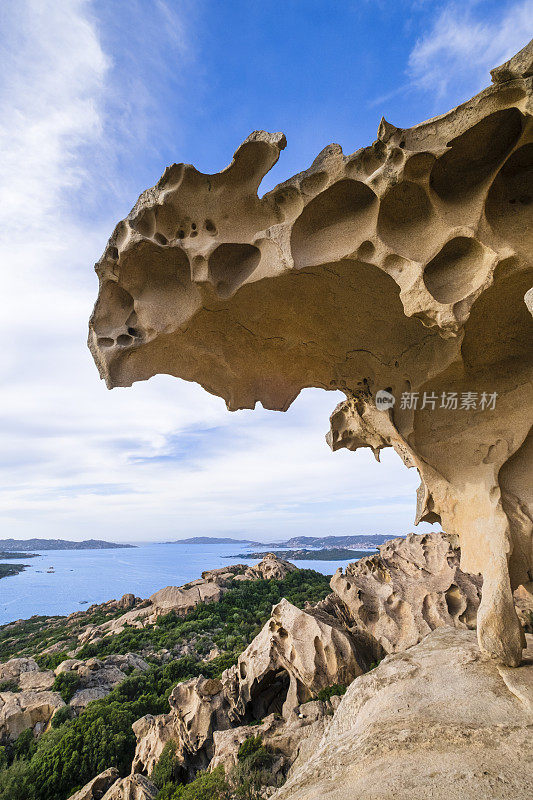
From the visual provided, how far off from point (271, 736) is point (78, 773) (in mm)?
10674

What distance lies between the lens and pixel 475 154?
411 centimetres

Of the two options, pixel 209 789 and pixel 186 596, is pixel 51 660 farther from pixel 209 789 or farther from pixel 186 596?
pixel 209 789

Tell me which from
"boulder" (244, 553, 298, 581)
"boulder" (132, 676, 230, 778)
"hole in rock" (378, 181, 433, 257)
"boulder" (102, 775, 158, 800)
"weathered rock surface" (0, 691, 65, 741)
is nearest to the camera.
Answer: "hole in rock" (378, 181, 433, 257)

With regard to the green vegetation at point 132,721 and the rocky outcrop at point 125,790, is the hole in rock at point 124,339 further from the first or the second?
the rocky outcrop at point 125,790

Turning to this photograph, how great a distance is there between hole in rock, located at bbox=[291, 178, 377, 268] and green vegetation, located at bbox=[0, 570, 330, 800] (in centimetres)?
735

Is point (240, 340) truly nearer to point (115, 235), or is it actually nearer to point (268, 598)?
point (115, 235)

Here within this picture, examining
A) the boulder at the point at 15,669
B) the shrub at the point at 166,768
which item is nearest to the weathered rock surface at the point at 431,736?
the shrub at the point at 166,768

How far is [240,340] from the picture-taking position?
19.3 ft

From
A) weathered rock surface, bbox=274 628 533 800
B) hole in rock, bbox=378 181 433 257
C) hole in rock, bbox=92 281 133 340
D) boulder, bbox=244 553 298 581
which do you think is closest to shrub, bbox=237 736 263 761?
weathered rock surface, bbox=274 628 533 800

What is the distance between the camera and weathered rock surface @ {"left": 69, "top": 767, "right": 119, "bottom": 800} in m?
7.89

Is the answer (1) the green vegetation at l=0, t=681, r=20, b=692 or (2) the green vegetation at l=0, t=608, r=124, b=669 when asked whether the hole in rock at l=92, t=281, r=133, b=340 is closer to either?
(1) the green vegetation at l=0, t=681, r=20, b=692

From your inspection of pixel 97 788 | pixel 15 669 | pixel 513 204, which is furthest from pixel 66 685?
pixel 513 204

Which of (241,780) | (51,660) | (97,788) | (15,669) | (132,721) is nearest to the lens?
(241,780)

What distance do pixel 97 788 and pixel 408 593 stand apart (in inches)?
304
